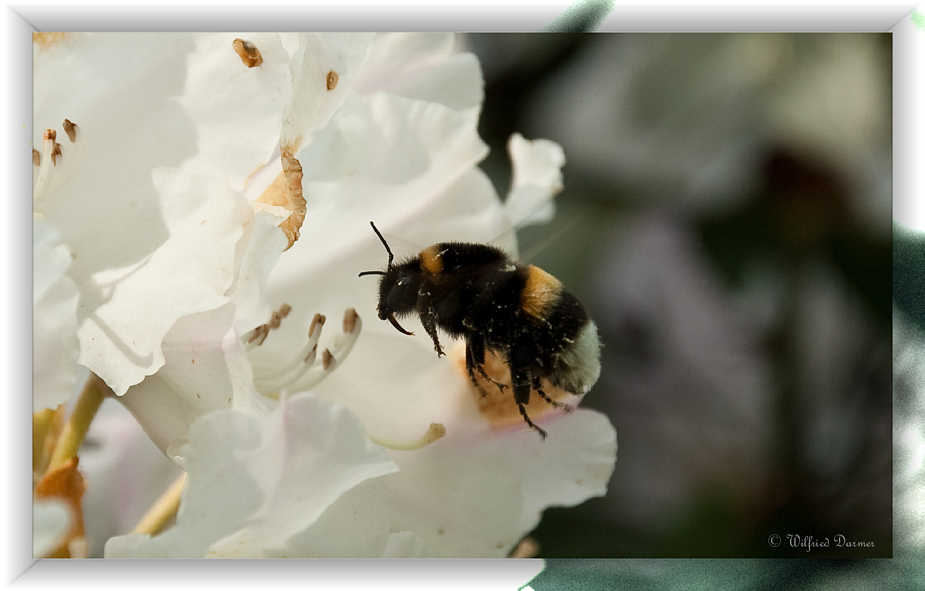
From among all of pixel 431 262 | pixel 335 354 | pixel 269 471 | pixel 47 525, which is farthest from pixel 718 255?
pixel 47 525

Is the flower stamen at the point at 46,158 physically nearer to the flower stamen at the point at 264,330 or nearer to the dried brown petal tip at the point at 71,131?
the dried brown petal tip at the point at 71,131

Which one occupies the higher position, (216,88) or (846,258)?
(216,88)

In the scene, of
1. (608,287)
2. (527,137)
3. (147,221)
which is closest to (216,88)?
(147,221)

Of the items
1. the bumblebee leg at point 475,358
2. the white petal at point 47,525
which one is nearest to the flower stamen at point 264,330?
the bumblebee leg at point 475,358

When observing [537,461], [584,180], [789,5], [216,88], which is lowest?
[537,461]

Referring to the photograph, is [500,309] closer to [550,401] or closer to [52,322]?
[550,401]

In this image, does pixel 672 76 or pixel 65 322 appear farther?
pixel 672 76

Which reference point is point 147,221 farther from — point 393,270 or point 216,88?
point 393,270
